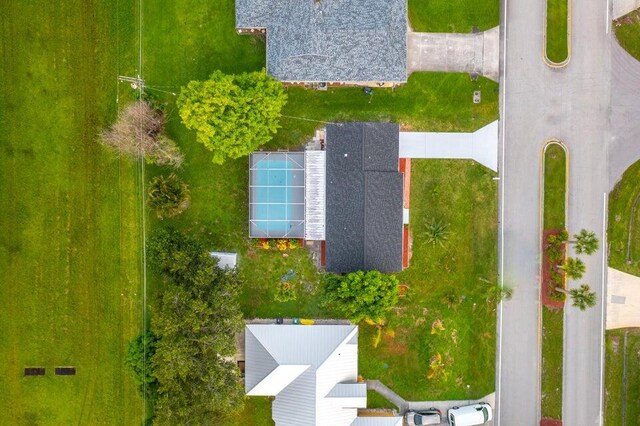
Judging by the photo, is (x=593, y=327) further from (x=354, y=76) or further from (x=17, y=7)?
(x=17, y=7)

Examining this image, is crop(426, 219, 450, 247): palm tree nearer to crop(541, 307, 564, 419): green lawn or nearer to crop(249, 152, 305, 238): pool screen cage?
crop(249, 152, 305, 238): pool screen cage

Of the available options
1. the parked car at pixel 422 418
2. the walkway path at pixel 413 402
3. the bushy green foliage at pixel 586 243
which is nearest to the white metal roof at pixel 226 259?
the walkway path at pixel 413 402

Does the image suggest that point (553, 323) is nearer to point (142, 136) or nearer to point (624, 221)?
point (624, 221)

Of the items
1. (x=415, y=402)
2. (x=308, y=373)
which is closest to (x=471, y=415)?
(x=415, y=402)

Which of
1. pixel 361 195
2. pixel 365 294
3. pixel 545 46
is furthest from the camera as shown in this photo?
pixel 545 46

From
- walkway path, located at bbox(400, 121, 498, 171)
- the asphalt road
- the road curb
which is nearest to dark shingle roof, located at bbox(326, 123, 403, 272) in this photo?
walkway path, located at bbox(400, 121, 498, 171)

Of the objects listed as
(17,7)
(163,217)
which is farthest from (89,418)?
(17,7)
